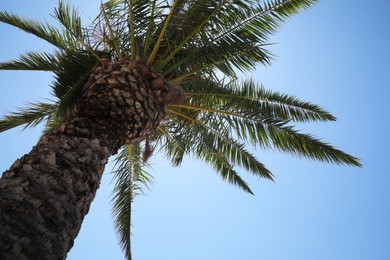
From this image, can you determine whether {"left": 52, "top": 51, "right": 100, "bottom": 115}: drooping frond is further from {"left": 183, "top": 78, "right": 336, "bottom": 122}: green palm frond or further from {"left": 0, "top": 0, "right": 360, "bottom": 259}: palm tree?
{"left": 183, "top": 78, "right": 336, "bottom": 122}: green palm frond

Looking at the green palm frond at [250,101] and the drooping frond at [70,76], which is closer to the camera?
the drooping frond at [70,76]

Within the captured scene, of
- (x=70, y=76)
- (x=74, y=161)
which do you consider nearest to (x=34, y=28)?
(x=70, y=76)

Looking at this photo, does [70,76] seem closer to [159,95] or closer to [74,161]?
[159,95]

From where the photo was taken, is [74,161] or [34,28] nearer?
[74,161]

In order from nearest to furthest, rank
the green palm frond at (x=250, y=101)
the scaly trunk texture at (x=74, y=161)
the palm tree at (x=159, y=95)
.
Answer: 1. the scaly trunk texture at (x=74, y=161)
2. the palm tree at (x=159, y=95)
3. the green palm frond at (x=250, y=101)

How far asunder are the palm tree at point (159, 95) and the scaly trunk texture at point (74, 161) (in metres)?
0.02

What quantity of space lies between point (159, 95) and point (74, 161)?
6.95 ft

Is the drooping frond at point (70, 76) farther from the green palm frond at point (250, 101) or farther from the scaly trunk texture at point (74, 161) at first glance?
the green palm frond at point (250, 101)

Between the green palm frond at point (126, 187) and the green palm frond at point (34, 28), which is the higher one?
the green palm frond at point (34, 28)

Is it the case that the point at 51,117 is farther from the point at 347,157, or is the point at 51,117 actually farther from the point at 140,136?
the point at 347,157

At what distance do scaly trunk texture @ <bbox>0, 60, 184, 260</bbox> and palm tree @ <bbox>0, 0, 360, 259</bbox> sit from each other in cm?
2

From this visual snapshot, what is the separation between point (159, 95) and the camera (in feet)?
16.9

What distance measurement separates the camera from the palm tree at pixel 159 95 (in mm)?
4294

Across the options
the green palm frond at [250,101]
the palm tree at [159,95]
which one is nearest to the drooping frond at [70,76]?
the palm tree at [159,95]
